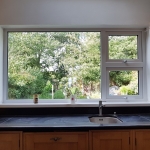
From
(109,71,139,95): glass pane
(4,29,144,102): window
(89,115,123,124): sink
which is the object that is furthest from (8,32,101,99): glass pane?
(89,115,123,124): sink

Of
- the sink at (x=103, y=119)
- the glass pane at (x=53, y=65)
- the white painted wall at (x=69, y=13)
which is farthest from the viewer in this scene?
the glass pane at (x=53, y=65)

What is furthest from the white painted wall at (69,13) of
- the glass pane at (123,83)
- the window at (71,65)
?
the glass pane at (123,83)

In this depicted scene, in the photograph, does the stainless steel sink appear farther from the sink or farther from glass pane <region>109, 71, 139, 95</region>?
glass pane <region>109, 71, 139, 95</region>

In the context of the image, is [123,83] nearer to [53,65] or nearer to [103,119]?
[103,119]

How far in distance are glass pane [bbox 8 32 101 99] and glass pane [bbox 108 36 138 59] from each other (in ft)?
0.73

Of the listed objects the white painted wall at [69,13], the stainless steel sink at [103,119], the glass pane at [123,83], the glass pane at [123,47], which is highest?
the white painted wall at [69,13]

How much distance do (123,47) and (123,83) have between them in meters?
0.52

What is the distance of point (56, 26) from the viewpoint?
243 centimetres

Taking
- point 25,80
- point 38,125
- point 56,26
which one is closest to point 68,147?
point 38,125

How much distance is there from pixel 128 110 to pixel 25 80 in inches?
58.3

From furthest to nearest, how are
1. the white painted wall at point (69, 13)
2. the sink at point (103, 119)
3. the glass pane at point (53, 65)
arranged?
the glass pane at point (53, 65)
the white painted wall at point (69, 13)
the sink at point (103, 119)

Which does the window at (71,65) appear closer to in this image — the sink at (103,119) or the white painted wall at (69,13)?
the white painted wall at (69,13)

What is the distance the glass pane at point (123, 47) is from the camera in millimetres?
2545

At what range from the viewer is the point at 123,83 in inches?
101
